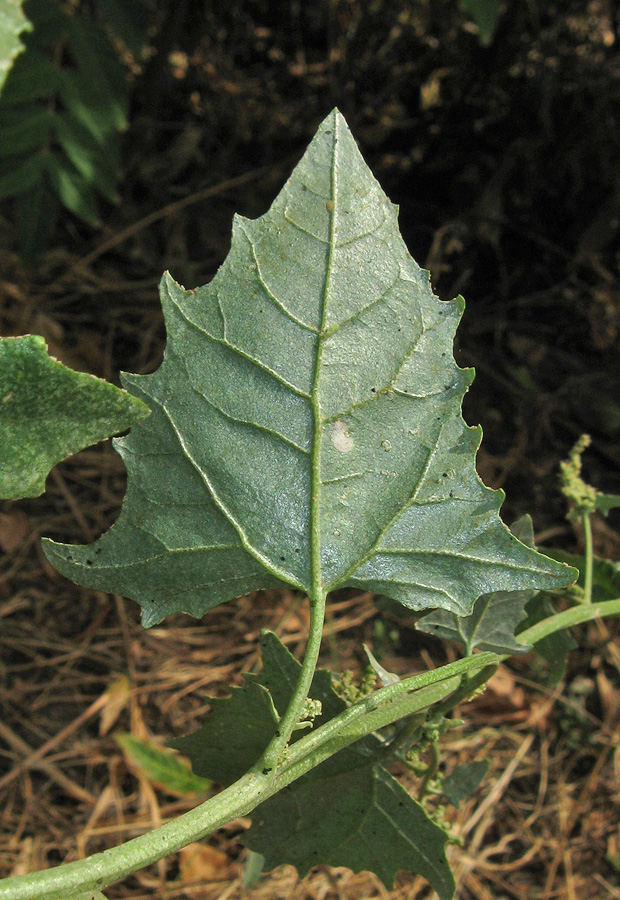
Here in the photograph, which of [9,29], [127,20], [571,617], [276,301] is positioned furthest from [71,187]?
[571,617]

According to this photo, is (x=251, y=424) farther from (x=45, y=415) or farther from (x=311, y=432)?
(x=45, y=415)

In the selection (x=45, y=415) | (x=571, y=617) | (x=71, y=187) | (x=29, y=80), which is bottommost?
(x=571, y=617)

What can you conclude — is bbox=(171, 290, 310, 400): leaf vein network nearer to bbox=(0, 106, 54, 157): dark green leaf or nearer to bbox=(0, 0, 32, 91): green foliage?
bbox=(0, 0, 32, 91): green foliage

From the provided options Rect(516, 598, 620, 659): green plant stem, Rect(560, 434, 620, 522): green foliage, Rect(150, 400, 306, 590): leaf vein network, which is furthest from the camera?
Rect(560, 434, 620, 522): green foliage

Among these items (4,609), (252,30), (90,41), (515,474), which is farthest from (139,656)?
(252,30)

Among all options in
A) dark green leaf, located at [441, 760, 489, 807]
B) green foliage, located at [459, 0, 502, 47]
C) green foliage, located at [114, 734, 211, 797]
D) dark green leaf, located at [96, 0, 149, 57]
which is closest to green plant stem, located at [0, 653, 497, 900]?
dark green leaf, located at [441, 760, 489, 807]

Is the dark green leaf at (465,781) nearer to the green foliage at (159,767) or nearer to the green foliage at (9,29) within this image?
the green foliage at (159,767)
